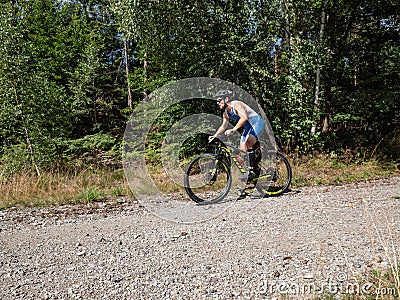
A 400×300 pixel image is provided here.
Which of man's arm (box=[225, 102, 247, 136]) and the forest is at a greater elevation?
the forest

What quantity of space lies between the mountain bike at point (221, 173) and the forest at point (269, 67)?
3.47m

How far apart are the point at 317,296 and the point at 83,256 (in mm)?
2655

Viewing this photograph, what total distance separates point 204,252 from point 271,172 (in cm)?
362

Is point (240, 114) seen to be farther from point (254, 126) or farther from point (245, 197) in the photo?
point (245, 197)

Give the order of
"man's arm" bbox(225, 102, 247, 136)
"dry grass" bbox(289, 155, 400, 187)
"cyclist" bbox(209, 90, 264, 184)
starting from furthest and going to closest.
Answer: "dry grass" bbox(289, 155, 400, 187) → "cyclist" bbox(209, 90, 264, 184) → "man's arm" bbox(225, 102, 247, 136)

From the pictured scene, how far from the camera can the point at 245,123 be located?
22.5ft

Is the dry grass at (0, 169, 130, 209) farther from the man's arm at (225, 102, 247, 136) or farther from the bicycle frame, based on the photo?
the man's arm at (225, 102, 247, 136)

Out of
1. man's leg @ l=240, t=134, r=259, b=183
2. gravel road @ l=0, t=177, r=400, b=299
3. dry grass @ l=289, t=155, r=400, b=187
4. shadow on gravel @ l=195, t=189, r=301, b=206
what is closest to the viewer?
gravel road @ l=0, t=177, r=400, b=299

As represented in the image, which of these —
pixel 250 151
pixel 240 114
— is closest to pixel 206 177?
pixel 250 151

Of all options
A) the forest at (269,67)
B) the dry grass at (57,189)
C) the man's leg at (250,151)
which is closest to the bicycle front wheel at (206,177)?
the man's leg at (250,151)

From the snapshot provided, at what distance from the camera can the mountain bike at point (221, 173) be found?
6812 mm

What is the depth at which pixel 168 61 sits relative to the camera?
10.4 metres

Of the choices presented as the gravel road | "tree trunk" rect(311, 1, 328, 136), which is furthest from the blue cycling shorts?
"tree trunk" rect(311, 1, 328, 136)

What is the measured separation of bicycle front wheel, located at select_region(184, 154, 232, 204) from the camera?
6.76m
